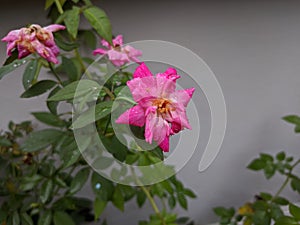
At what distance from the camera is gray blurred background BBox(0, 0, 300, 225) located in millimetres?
1080

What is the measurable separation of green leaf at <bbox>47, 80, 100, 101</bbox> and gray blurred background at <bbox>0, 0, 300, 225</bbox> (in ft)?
1.76

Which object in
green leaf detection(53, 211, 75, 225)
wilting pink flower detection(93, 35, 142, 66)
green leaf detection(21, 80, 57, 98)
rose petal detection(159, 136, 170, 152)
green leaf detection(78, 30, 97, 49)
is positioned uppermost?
green leaf detection(78, 30, 97, 49)

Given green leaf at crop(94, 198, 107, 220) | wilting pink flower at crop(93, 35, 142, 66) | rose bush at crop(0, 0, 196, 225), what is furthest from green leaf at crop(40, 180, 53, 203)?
wilting pink flower at crop(93, 35, 142, 66)

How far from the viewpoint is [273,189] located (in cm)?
126

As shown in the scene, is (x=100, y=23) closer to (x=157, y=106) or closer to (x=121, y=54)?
(x=121, y=54)

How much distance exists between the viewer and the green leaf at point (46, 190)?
0.73m

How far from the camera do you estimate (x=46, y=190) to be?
2.47 ft

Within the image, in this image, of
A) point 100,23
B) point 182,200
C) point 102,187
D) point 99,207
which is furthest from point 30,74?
point 182,200

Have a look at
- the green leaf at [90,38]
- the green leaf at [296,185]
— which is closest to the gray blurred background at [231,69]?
the green leaf at [90,38]

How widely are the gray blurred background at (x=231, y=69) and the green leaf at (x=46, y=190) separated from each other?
14.9 inches

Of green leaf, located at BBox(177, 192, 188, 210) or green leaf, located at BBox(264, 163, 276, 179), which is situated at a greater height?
green leaf, located at BBox(264, 163, 276, 179)

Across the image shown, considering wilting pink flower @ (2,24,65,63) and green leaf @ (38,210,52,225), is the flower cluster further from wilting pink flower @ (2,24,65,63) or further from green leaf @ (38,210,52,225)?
green leaf @ (38,210,52,225)

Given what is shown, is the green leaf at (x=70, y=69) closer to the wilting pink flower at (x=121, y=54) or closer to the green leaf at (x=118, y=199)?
the wilting pink flower at (x=121, y=54)

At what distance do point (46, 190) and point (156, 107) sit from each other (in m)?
0.40
